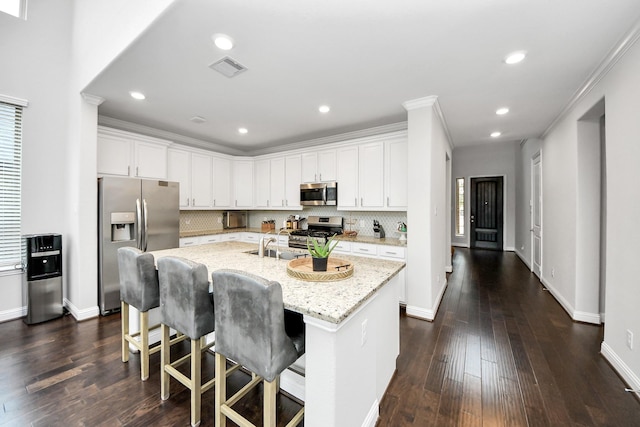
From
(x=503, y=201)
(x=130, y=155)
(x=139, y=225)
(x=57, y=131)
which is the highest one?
(x=57, y=131)

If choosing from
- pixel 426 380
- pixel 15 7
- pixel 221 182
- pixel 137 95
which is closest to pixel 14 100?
pixel 15 7

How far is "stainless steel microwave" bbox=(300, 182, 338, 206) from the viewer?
4.42 meters

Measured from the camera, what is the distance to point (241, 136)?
4.75 metres

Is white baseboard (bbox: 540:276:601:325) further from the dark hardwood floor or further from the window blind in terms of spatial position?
the window blind

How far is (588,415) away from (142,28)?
407 cm

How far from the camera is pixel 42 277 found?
10.1 feet

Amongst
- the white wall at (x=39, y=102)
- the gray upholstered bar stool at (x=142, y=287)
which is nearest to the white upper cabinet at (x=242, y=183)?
the white wall at (x=39, y=102)

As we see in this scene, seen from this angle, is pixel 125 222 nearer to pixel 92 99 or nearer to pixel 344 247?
pixel 92 99

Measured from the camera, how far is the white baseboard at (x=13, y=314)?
3045 mm

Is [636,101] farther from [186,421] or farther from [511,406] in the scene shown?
[186,421]

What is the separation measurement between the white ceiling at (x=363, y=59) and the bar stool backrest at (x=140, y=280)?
1685mm

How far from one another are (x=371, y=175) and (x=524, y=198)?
459 cm

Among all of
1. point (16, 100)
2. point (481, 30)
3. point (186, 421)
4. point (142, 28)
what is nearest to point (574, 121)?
point (481, 30)

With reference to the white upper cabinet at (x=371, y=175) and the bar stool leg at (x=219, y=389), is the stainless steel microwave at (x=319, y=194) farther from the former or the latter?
the bar stool leg at (x=219, y=389)
